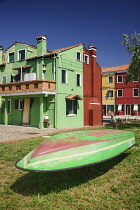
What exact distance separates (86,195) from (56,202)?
2.55ft

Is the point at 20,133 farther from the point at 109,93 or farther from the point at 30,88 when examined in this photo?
the point at 109,93

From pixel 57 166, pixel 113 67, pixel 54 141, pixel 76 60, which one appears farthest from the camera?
pixel 113 67

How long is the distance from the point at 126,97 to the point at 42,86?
25733 mm

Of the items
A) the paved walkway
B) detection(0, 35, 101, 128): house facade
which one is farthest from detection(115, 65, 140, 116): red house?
the paved walkway

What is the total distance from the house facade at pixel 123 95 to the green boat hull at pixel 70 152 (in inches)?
1330

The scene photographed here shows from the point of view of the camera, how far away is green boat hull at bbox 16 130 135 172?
4.95 m

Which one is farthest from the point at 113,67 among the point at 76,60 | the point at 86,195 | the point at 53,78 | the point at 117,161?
the point at 86,195

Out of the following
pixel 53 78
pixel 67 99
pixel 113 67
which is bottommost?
pixel 67 99

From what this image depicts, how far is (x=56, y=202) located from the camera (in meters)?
4.62

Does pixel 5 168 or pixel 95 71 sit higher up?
pixel 95 71

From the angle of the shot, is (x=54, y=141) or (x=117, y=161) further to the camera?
(x=117, y=161)

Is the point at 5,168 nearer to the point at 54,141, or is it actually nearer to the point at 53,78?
the point at 54,141

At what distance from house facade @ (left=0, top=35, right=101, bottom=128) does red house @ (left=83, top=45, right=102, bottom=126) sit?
0.79 meters

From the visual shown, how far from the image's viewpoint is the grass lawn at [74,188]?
449cm
